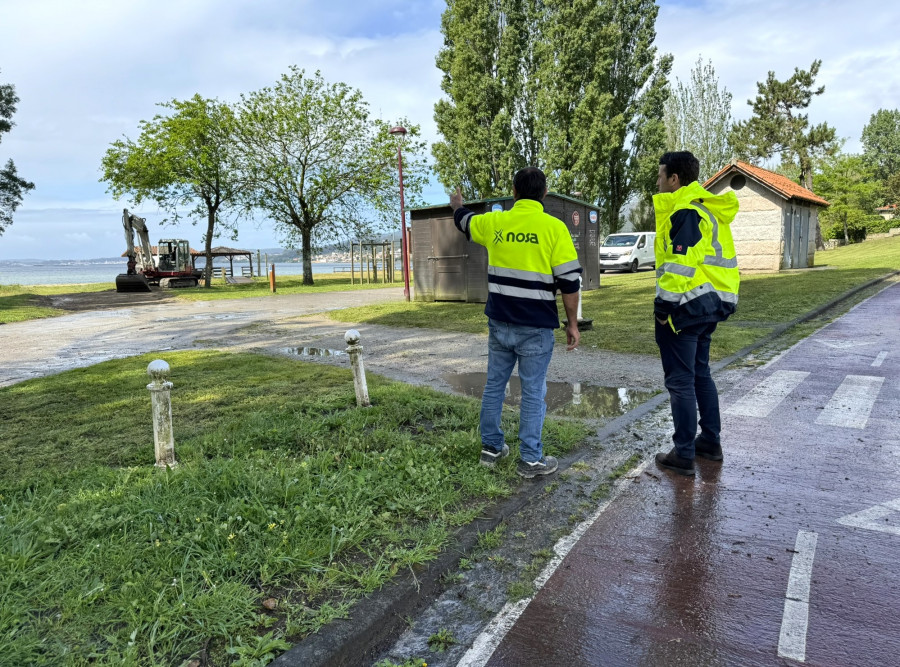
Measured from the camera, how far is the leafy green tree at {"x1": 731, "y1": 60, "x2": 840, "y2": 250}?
42281 millimetres

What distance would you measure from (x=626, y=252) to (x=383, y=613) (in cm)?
2785

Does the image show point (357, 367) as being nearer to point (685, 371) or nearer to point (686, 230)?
point (685, 371)

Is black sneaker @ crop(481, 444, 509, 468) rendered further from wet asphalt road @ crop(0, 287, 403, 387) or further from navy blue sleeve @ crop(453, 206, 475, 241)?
wet asphalt road @ crop(0, 287, 403, 387)

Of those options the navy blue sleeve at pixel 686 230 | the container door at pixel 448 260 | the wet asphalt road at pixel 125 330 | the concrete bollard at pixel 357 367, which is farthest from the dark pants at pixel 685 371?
the container door at pixel 448 260

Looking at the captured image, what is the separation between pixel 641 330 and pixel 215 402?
7.39m

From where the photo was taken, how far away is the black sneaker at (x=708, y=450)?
173 inches

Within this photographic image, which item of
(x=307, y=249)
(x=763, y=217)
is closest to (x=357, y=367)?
(x=763, y=217)

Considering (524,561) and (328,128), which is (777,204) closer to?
(328,128)

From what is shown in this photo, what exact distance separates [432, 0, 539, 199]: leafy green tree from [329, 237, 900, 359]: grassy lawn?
705 inches

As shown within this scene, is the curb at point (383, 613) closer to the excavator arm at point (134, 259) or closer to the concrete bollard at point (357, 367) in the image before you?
the concrete bollard at point (357, 367)

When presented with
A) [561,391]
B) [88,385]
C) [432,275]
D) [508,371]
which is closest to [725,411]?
[561,391]

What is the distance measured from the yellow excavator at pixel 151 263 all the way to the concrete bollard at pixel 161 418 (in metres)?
25.4

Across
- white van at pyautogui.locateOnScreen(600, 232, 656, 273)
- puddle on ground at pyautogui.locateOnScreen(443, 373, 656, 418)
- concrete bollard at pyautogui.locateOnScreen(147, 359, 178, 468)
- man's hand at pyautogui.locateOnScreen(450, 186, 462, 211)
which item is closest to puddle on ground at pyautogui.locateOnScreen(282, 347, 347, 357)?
puddle on ground at pyautogui.locateOnScreen(443, 373, 656, 418)

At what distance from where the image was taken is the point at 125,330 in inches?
511
